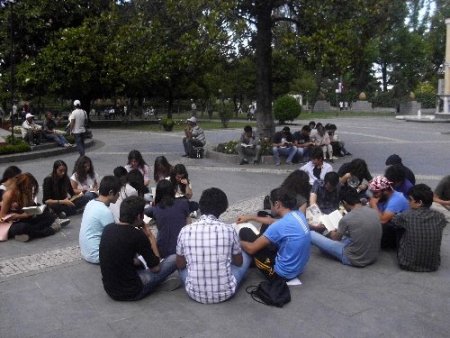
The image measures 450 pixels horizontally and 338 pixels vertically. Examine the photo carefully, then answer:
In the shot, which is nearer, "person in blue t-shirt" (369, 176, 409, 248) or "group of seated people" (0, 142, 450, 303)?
"group of seated people" (0, 142, 450, 303)

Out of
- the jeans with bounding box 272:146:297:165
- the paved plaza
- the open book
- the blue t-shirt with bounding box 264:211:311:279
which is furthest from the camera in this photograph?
the jeans with bounding box 272:146:297:165

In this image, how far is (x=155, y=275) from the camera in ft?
16.1

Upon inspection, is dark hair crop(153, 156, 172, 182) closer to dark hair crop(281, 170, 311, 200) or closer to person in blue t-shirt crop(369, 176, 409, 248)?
dark hair crop(281, 170, 311, 200)

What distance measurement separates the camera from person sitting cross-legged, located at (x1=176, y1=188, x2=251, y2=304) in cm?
448

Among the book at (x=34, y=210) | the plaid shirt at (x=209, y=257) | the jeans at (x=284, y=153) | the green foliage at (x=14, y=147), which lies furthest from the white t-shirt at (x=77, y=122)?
the plaid shirt at (x=209, y=257)

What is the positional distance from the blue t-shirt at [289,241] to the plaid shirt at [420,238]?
3.85ft

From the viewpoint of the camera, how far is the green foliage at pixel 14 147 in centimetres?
1459

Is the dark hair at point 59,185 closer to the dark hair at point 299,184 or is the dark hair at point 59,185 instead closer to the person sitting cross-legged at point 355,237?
the dark hair at point 299,184

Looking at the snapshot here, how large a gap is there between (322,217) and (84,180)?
4.00 metres

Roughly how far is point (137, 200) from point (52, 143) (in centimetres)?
1311

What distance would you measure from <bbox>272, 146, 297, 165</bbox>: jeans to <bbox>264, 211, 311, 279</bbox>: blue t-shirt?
833 centimetres

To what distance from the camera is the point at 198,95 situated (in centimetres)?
3500

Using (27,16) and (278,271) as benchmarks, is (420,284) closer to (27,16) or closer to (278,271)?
(278,271)

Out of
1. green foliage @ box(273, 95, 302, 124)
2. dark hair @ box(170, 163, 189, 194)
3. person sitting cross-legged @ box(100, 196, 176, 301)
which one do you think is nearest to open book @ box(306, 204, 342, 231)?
dark hair @ box(170, 163, 189, 194)
